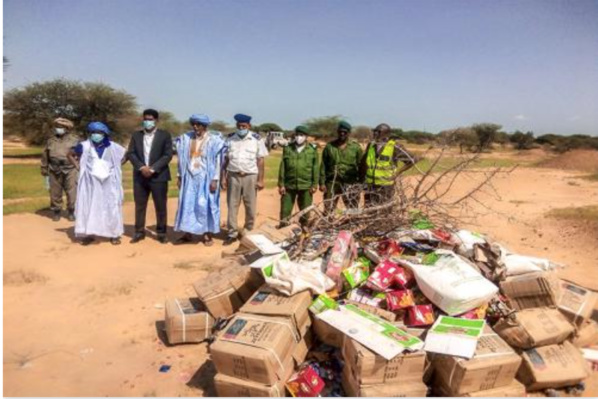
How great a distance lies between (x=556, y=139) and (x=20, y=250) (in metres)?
53.7

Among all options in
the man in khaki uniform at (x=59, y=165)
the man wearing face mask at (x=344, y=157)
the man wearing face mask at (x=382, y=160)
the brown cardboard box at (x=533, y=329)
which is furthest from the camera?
the man in khaki uniform at (x=59, y=165)

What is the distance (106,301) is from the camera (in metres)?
4.47

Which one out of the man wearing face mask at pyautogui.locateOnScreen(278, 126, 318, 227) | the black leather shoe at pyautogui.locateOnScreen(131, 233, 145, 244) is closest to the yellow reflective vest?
the man wearing face mask at pyautogui.locateOnScreen(278, 126, 318, 227)

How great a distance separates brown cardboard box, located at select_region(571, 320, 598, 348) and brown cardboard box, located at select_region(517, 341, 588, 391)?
491mm

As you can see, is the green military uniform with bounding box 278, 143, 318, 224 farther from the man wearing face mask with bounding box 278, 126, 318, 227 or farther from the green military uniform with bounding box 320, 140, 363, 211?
the green military uniform with bounding box 320, 140, 363, 211

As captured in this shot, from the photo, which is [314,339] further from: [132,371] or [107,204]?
[107,204]

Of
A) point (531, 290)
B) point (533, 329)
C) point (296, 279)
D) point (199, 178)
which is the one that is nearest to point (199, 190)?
point (199, 178)

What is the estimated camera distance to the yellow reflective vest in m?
5.45

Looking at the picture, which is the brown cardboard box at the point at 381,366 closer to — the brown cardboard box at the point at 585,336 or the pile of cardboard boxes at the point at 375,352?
the pile of cardboard boxes at the point at 375,352

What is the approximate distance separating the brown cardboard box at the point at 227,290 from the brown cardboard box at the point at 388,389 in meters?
1.29

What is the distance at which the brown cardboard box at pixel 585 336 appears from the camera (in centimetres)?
353

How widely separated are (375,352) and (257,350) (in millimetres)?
716

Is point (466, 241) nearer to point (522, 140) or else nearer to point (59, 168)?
point (59, 168)

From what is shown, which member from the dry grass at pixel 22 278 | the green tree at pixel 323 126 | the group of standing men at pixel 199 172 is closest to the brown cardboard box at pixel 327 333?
the group of standing men at pixel 199 172
